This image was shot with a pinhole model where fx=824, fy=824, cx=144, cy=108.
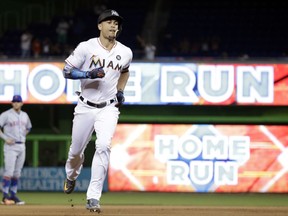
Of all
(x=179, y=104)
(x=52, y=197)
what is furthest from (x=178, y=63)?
(x=52, y=197)

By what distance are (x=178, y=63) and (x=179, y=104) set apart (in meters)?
0.85

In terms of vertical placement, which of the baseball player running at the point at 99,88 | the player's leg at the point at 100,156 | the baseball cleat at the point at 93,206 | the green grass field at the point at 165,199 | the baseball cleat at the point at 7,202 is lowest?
the green grass field at the point at 165,199

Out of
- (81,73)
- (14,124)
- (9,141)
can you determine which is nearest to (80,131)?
(81,73)

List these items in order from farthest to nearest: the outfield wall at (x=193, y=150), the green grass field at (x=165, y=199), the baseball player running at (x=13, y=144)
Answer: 1. the outfield wall at (x=193, y=150)
2. the green grass field at (x=165, y=199)
3. the baseball player running at (x=13, y=144)

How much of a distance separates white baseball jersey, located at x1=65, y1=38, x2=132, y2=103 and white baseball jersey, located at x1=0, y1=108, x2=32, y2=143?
216 inches

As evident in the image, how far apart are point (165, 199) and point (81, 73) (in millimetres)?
7898

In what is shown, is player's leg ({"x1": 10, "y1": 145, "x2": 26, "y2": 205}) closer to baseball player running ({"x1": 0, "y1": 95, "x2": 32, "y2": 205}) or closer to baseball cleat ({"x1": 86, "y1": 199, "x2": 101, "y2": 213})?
baseball player running ({"x1": 0, "y1": 95, "x2": 32, "y2": 205})

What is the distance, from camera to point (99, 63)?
891 cm

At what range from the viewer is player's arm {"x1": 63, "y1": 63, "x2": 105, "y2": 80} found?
863 cm

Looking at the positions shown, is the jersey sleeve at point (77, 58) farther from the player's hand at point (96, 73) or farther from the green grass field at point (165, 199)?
the green grass field at point (165, 199)

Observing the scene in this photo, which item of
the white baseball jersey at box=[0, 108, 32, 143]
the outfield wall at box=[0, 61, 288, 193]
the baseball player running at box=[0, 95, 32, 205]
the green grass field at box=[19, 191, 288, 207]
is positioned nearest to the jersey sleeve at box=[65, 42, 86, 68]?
the baseball player running at box=[0, 95, 32, 205]

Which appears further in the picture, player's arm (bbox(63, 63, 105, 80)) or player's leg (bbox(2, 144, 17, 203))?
player's leg (bbox(2, 144, 17, 203))

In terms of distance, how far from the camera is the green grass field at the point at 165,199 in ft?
49.3

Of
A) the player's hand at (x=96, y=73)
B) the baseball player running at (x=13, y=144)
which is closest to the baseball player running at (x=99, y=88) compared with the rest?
the player's hand at (x=96, y=73)
